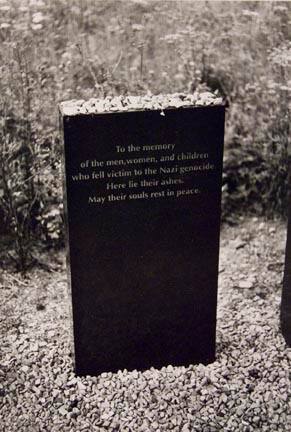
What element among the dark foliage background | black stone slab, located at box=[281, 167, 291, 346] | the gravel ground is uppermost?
the dark foliage background

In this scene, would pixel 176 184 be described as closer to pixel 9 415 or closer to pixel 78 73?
pixel 9 415

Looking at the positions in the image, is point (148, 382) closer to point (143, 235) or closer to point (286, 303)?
point (143, 235)

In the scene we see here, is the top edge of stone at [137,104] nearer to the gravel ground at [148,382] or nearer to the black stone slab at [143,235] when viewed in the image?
the black stone slab at [143,235]

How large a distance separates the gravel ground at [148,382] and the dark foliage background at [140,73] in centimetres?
79

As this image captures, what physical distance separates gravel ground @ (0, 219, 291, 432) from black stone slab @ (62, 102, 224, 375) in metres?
0.15

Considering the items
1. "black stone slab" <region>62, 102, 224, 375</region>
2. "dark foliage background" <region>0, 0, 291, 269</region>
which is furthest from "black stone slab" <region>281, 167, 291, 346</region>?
"dark foliage background" <region>0, 0, 291, 269</region>

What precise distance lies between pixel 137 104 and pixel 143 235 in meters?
0.72

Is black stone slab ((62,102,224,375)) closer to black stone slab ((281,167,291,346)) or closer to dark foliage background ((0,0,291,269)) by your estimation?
black stone slab ((281,167,291,346))

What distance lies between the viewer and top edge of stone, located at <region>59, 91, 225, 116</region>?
11.4 feet

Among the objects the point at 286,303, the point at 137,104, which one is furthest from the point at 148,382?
the point at 137,104

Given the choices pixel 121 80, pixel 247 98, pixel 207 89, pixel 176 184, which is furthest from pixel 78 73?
pixel 176 184

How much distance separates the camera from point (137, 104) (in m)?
3.58

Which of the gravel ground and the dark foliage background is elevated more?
the dark foliage background

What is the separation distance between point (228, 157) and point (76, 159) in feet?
8.65
